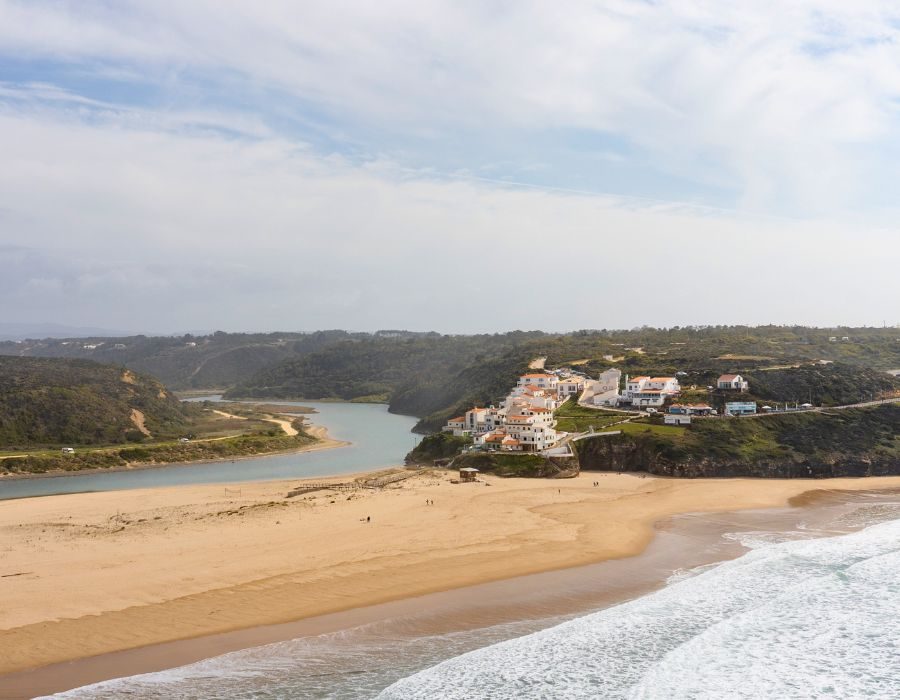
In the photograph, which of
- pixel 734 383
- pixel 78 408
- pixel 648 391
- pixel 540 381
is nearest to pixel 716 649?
pixel 648 391

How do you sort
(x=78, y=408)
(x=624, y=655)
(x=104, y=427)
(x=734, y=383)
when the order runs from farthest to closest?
(x=78, y=408)
(x=104, y=427)
(x=734, y=383)
(x=624, y=655)

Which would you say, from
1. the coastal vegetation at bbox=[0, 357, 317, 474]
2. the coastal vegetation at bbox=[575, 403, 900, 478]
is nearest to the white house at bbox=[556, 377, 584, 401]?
the coastal vegetation at bbox=[575, 403, 900, 478]

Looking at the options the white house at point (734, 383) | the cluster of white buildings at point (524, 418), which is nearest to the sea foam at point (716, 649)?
the cluster of white buildings at point (524, 418)

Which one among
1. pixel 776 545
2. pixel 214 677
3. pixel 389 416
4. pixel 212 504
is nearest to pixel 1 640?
pixel 214 677

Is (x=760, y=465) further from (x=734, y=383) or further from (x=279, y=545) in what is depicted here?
(x=279, y=545)

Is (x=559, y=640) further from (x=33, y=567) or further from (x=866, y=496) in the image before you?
(x=866, y=496)
